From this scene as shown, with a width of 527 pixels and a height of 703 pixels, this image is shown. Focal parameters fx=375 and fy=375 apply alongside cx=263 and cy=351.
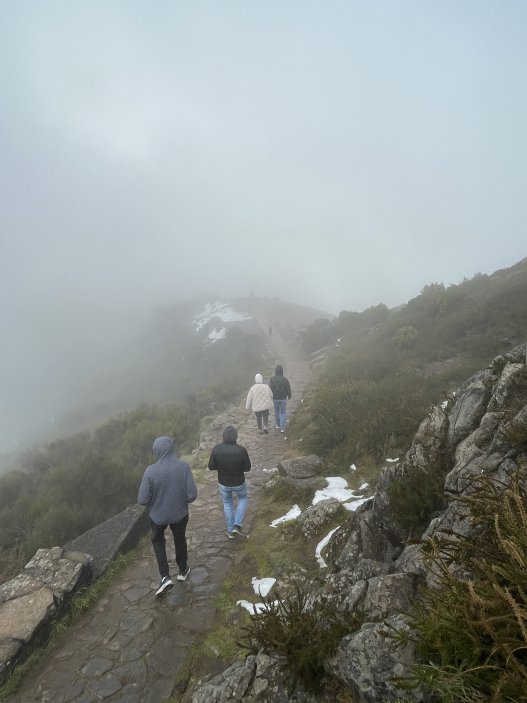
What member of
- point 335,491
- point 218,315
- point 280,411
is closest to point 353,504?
point 335,491

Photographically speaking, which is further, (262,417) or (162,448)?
(262,417)

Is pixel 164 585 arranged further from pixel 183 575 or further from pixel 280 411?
pixel 280 411

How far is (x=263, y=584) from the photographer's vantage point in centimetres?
500

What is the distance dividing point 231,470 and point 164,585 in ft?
6.24

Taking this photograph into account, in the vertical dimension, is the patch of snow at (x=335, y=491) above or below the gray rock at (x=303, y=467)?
below

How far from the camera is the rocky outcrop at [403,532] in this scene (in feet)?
7.64

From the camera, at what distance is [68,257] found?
15862 centimetres

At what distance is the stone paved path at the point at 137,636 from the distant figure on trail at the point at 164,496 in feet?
1.40

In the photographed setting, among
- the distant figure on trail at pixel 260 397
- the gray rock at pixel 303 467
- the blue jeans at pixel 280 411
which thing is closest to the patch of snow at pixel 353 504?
the gray rock at pixel 303 467

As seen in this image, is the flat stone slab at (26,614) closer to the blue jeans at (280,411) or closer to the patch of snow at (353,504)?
the patch of snow at (353,504)

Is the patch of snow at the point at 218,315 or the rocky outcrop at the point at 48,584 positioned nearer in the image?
the rocky outcrop at the point at 48,584

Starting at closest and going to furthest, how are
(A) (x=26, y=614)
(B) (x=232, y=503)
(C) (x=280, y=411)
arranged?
(A) (x=26, y=614) → (B) (x=232, y=503) → (C) (x=280, y=411)

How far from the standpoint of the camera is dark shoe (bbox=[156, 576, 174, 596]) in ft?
17.0

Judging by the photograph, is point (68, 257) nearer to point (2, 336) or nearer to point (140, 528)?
point (2, 336)
